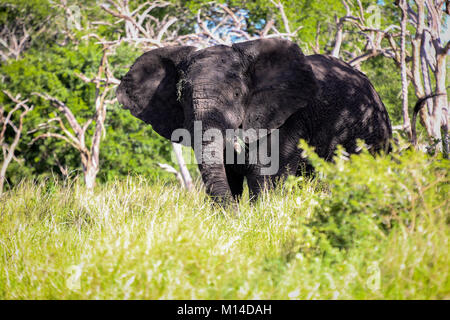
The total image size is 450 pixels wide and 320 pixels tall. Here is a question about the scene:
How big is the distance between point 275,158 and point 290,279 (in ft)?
9.90

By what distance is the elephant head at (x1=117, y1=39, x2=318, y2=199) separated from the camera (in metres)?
5.38

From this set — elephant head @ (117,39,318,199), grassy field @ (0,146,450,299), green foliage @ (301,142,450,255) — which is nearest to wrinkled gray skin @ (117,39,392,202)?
elephant head @ (117,39,318,199)

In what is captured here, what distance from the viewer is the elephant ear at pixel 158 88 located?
20.5ft

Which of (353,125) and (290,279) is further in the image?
(353,125)

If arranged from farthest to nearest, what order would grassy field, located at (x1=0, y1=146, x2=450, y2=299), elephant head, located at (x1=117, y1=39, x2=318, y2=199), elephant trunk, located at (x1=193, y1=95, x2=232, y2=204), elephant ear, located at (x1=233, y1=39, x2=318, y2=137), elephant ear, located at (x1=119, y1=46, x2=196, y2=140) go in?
elephant ear, located at (x1=119, y1=46, x2=196, y2=140), elephant ear, located at (x1=233, y1=39, x2=318, y2=137), elephant head, located at (x1=117, y1=39, x2=318, y2=199), elephant trunk, located at (x1=193, y1=95, x2=232, y2=204), grassy field, located at (x1=0, y1=146, x2=450, y2=299)

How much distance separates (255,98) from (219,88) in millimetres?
652

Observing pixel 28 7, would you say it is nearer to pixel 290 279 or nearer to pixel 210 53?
pixel 210 53

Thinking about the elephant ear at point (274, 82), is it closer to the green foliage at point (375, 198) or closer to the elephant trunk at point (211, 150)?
the elephant trunk at point (211, 150)

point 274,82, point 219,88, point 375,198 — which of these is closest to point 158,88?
point 219,88

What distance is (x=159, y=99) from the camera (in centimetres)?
642

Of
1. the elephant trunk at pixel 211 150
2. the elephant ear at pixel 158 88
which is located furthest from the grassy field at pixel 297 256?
the elephant ear at pixel 158 88

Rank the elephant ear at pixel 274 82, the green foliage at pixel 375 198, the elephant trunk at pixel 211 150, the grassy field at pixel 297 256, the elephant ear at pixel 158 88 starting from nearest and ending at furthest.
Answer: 1. the grassy field at pixel 297 256
2. the green foliage at pixel 375 198
3. the elephant trunk at pixel 211 150
4. the elephant ear at pixel 274 82
5. the elephant ear at pixel 158 88

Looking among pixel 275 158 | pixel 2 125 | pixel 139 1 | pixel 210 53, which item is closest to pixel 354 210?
pixel 275 158

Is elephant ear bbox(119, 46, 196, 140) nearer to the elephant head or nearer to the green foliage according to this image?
the elephant head
